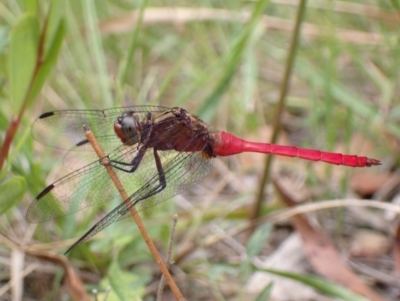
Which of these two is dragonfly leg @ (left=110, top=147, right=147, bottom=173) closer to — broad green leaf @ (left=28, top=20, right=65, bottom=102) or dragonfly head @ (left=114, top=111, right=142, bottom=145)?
dragonfly head @ (left=114, top=111, right=142, bottom=145)

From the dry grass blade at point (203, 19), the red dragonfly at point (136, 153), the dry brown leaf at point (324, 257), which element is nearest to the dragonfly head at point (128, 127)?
the red dragonfly at point (136, 153)

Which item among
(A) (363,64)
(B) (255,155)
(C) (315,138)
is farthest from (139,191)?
(A) (363,64)

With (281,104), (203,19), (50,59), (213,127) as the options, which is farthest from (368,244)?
(203,19)

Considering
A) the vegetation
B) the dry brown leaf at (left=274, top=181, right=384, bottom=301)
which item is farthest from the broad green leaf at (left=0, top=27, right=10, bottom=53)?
the dry brown leaf at (left=274, top=181, right=384, bottom=301)

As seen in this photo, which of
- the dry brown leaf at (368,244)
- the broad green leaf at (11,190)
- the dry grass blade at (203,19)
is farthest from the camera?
the dry grass blade at (203,19)

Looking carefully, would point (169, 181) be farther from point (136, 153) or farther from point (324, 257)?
point (324, 257)

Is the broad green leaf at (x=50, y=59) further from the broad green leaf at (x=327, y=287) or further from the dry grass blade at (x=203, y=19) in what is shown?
the dry grass blade at (x=203, y=19)
